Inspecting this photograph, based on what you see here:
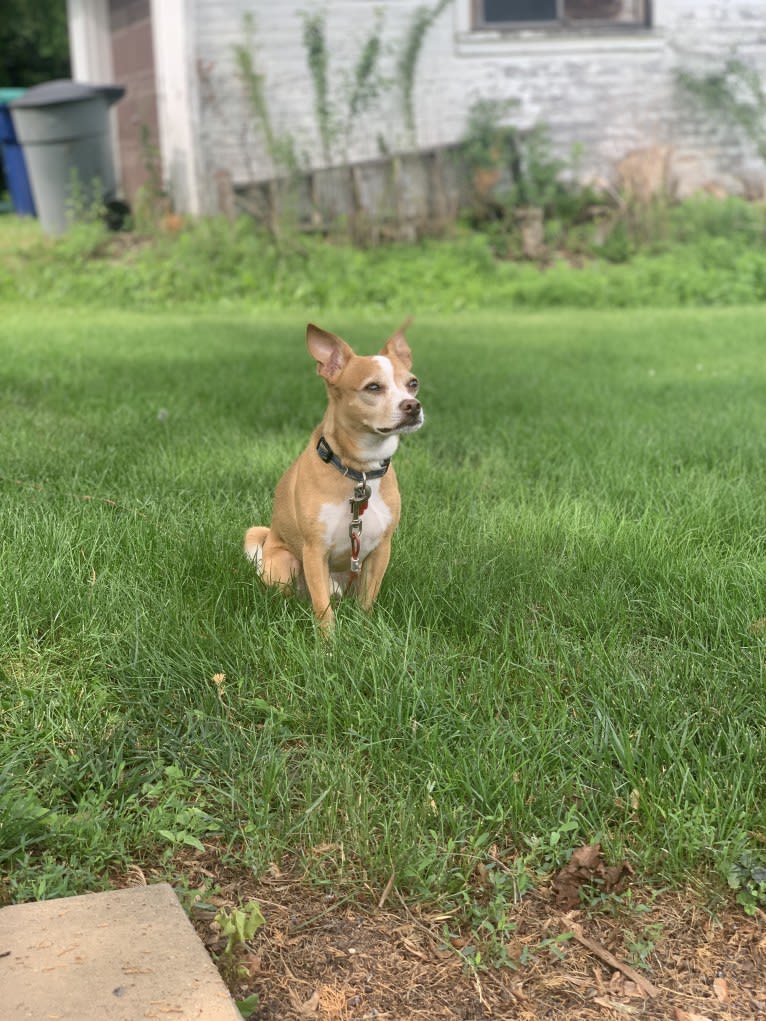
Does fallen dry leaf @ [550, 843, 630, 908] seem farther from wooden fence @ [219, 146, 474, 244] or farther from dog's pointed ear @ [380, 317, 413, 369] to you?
wooden fence @ [219, 146, 474, 244]

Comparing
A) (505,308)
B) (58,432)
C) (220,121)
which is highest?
(220,121)

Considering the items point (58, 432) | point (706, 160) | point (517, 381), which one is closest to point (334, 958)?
point (58, 432)

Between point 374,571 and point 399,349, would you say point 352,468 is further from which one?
point 399,349

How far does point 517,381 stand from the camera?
685 centimetres

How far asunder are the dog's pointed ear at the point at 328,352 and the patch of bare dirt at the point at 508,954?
1484mm

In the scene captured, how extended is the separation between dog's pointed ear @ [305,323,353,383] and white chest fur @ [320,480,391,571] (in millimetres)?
350

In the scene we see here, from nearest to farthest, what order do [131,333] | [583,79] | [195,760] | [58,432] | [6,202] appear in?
[195,760]
[58,432]
[131,333]
[583,79]
[6,202]

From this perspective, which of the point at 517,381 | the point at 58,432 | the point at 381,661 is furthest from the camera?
the point at 517,381

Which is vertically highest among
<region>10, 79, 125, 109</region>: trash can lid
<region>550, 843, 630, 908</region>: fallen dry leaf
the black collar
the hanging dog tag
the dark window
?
the dark window

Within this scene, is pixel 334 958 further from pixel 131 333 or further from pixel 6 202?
pixel 6 202

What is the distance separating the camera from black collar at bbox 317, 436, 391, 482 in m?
3.08

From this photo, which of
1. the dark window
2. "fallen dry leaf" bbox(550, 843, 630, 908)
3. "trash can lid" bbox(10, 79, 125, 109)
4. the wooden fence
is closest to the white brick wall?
the dark window

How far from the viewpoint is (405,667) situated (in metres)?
2.63

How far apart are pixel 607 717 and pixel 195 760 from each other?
37.8 inches
